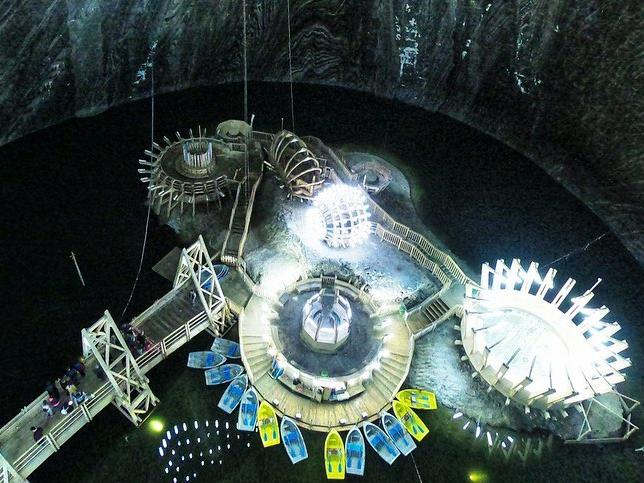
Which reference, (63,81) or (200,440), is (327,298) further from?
(63,81)

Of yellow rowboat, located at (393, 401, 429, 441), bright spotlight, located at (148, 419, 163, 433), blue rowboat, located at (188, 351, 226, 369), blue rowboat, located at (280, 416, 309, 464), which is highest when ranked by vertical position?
yellow rowboat, located at (393, 401, 429, 441)

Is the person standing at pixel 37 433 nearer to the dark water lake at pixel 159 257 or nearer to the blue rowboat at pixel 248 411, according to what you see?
the dark water lake at pixel 159 257

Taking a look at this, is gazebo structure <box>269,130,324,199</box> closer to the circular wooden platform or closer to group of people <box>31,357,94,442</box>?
the circular wooden platform

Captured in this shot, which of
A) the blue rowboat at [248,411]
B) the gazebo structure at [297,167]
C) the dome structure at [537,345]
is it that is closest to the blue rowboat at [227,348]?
the blue rowboat at [248,411]

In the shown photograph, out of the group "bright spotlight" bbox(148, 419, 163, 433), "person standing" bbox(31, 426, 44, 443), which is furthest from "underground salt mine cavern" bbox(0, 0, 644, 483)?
"bright spotlight" bbox(148, 419, 163, 433)

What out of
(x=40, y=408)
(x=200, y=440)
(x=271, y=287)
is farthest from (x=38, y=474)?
(x=271, y=287)

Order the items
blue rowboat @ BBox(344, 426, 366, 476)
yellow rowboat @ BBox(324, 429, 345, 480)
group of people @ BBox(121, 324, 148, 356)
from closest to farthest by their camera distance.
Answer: yellow rowboat @ BBox(324, 429, 345, 480)
blue rowboat @ BBox(344, 426, 366, 476)
group of people @ BBox(121, 324, 148, 356)

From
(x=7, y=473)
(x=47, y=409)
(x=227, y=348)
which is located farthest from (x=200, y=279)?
(x=7, y=473)
